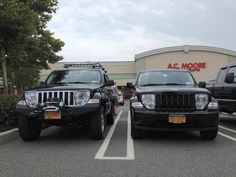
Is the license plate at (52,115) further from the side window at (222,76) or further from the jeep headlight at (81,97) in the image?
the side window at (222,76)

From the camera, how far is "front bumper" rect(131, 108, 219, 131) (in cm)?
898

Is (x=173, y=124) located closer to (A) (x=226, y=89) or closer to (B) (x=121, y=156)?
(B) (x=121, y=156)

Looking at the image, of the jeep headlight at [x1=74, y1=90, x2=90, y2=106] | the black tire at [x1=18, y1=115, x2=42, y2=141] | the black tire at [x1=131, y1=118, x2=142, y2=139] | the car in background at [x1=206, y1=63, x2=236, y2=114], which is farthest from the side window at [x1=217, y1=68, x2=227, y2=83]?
the black tire at [x1=18, y1=115, x2=42, y2=141]

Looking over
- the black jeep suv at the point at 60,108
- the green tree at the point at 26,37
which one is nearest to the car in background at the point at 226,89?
the black jeep suv at the point at 60,108

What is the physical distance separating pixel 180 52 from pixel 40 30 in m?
→ 40.4

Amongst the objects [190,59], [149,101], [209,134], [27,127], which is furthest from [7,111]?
[190,59]

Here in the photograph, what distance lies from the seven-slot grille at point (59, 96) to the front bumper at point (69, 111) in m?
0.18

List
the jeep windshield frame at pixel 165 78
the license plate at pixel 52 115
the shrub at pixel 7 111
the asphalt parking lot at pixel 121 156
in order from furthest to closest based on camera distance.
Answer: the jeep windshield frame at pixel 165 78 < the shrub at pixel 7 111 < the license plate at pixel 52 115 < the asphalt parking lot at pixel 121 156

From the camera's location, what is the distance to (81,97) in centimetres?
927

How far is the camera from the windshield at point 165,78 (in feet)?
35.3

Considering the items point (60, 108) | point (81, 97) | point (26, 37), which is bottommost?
point (60, 108)

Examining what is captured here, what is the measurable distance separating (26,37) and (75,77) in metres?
5.92

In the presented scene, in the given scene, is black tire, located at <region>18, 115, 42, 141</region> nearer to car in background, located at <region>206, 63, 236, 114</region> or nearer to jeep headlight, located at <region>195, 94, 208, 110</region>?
jeep headlight, located at <region>195, 94, 208, 110</region>

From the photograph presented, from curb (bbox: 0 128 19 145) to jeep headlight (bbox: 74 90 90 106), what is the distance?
179cm
